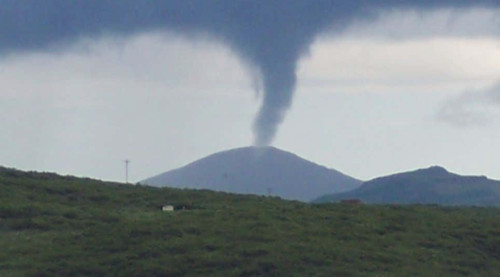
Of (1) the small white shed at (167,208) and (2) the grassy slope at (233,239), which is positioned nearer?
(2) the grassy slope at (233,239)

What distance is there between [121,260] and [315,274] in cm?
665

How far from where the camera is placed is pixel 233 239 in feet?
142

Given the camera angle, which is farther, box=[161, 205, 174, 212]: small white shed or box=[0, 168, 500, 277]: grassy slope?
box=[161, 205, 174, 212]: small white shed

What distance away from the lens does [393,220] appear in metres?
50.1

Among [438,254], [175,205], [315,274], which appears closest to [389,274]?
[315,274]

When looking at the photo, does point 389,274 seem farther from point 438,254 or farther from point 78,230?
point 78,230

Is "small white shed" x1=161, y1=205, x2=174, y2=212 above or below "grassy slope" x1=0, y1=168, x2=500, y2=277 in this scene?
above

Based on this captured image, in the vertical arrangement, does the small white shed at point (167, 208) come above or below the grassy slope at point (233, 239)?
above

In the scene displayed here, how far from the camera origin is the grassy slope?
40.2 m

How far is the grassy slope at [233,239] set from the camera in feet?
132

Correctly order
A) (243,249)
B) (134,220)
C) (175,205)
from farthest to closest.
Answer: (175,205), (134,220), (243,249)

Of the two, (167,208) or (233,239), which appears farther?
(167,208)

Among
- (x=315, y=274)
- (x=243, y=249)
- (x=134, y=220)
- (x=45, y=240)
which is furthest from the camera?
(x=134, y=220)

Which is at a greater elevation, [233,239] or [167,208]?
[167,208]
